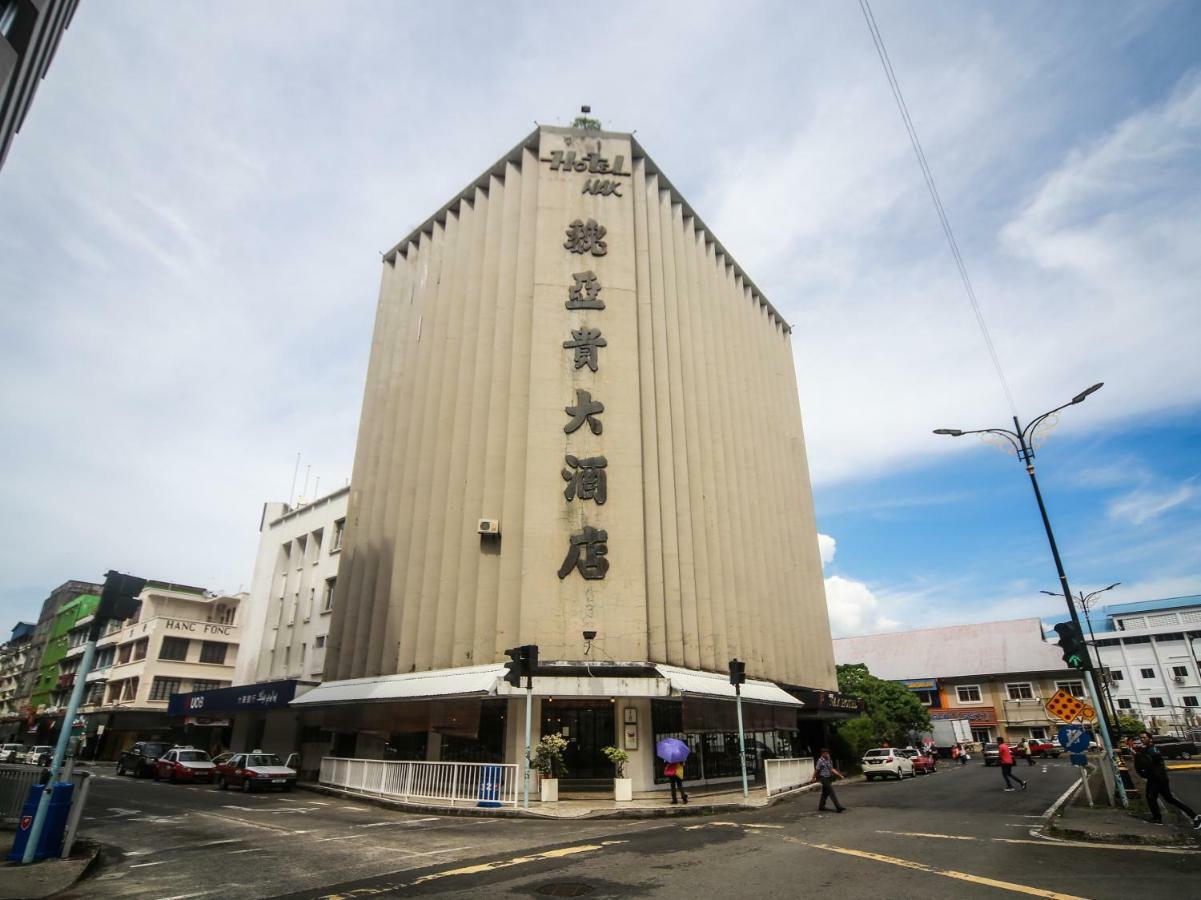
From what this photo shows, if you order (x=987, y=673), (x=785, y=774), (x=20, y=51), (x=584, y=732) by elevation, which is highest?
(x=20, y=51)

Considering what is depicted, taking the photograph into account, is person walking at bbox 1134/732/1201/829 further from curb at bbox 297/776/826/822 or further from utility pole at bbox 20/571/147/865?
utility pole at bbox 20/571/147/865

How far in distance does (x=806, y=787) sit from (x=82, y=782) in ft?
74.5

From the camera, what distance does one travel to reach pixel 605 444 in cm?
2375

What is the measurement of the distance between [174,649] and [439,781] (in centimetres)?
4410

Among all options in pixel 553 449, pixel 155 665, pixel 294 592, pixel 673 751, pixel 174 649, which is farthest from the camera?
pixel 174 649

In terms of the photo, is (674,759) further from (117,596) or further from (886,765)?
(886,765)

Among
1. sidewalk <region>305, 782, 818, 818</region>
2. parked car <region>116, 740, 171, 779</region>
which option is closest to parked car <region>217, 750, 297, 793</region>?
sidewalk <region>305, 782, 818, 818</region>

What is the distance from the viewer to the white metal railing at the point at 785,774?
68.3ft

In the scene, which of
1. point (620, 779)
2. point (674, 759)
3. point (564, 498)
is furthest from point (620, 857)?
point (564, 498)

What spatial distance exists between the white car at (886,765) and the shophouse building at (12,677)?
289ft

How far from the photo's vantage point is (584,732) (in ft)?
66.3

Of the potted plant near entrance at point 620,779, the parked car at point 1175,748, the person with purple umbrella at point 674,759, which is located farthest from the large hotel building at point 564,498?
the parked car at point 1175,748

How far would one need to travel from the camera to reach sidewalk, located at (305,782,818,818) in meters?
15.9

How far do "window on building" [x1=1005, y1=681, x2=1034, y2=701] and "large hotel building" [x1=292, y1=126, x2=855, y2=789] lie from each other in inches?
1376
